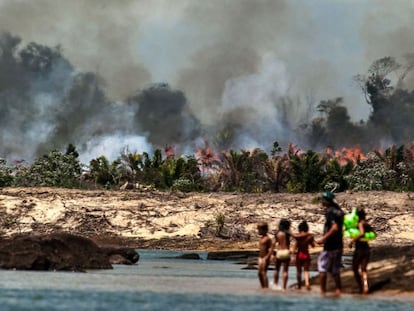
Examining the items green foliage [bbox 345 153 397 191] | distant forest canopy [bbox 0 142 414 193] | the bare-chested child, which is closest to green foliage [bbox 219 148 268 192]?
distant forest canopy [bbox 0 142 414 193]

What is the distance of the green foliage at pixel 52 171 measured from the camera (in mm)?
113188

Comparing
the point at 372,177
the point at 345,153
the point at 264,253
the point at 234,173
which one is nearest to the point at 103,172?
the point at 234,173

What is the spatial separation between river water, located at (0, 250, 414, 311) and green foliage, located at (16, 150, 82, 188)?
2981 inches

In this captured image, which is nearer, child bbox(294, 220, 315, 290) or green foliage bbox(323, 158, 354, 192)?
child bbox(294, 220, 315, 290)

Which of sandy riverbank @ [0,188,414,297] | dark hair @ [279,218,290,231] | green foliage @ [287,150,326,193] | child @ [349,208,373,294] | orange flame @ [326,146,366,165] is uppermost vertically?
orange flame @ [326,146,366,165]

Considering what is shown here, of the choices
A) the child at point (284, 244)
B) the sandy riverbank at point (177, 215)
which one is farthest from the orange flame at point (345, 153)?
the child at point (284, 244)

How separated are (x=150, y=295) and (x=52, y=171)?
3615 inches

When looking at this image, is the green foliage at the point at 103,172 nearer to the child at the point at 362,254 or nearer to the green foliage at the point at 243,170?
the green foliage at the point at 243,170

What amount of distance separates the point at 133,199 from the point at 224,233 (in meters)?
11.3

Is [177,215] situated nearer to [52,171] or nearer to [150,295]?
A: [52,171]

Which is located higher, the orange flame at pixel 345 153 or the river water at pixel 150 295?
the orange flame at pixel 345 153

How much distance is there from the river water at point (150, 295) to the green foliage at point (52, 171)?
248 ft

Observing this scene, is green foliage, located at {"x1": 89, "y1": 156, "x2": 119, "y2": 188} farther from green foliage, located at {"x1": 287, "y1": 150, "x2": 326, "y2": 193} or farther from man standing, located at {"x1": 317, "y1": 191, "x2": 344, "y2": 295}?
man standing, located at {"x1": 317, "y1": 191, "x2": 344, "y2": 295}

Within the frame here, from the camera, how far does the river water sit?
82.8 ft
